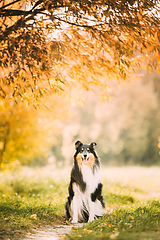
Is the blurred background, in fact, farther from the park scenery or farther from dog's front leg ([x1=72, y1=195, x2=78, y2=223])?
dog's front leg ([x1=72, y1=195, x2=78, y2=223])

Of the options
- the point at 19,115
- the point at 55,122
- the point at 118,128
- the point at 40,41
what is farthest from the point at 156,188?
the point at 118,128

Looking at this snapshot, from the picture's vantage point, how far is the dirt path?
4.18 meters

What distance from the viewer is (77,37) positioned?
5590 mm

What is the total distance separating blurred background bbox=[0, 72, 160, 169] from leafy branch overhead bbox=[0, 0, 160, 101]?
153cm

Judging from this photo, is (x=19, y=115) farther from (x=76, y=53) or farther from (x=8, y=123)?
(x=76, y=53)

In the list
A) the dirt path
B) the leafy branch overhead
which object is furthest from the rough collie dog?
the leafy branch overhead

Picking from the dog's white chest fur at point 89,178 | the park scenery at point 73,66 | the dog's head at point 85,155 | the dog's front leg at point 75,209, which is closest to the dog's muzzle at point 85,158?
the dog's head at point 85,155

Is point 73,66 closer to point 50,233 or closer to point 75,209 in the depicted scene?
point 75,209

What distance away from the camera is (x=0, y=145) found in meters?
12.6

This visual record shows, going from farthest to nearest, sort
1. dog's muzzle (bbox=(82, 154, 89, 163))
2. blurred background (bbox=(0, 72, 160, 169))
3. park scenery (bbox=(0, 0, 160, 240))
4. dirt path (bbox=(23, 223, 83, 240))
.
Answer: blurred background (bbox=(0, 72, 160, 169)), dog's muzzle (bbox=(82, 154, 89, 163)), park scenery (bbox=(0, 0, 160, 240)), dirt path (bbox=(23, 223, 83, 240))

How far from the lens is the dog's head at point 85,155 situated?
16.8 ft

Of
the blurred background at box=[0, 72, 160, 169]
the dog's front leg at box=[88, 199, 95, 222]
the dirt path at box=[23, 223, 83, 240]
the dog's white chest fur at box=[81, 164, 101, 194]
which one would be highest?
the blurred background at box=[0, 72, 160, 169]

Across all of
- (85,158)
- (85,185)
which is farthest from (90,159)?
(85,185)

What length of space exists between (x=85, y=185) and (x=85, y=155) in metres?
0.63
